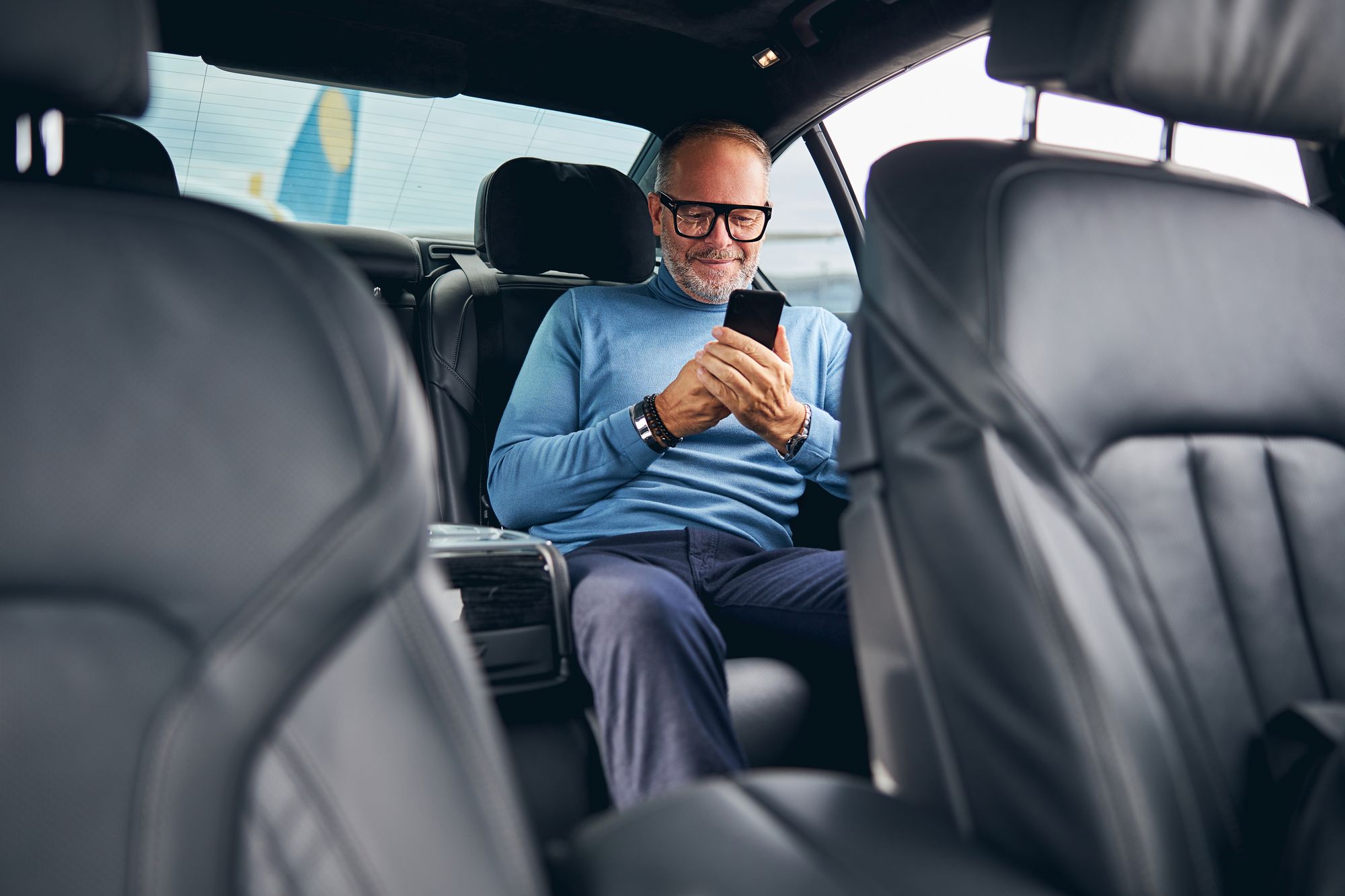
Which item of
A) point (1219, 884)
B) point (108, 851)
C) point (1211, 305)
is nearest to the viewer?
point (108, 851)

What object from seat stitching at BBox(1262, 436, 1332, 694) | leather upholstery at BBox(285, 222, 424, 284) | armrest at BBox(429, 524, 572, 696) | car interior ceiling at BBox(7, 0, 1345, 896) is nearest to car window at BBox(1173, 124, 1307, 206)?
car interior ceiling at BBox(7, 0, 1345, 896)

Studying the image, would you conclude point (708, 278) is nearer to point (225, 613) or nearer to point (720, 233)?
point (720, 233)

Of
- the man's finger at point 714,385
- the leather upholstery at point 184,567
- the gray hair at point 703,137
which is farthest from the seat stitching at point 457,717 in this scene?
the gray hair at point 703,137

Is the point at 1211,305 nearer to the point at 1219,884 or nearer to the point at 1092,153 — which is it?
the point at 1092,153

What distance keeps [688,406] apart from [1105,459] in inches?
36.6

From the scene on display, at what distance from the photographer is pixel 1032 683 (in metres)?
0.86

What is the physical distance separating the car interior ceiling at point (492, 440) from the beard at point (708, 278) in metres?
0.13

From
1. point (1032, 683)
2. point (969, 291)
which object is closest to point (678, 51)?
point (969, 291)

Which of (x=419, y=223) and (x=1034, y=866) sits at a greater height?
(x=419, y=223)

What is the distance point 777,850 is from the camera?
74cm

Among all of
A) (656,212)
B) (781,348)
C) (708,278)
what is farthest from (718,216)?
(781,348)

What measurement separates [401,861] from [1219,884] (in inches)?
25.5

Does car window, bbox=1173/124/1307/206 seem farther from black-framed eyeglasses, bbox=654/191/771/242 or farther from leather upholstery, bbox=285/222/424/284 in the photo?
leather upholstery, bbox=285/222/424/284

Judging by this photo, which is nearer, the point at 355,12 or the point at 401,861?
the point at 401,861
